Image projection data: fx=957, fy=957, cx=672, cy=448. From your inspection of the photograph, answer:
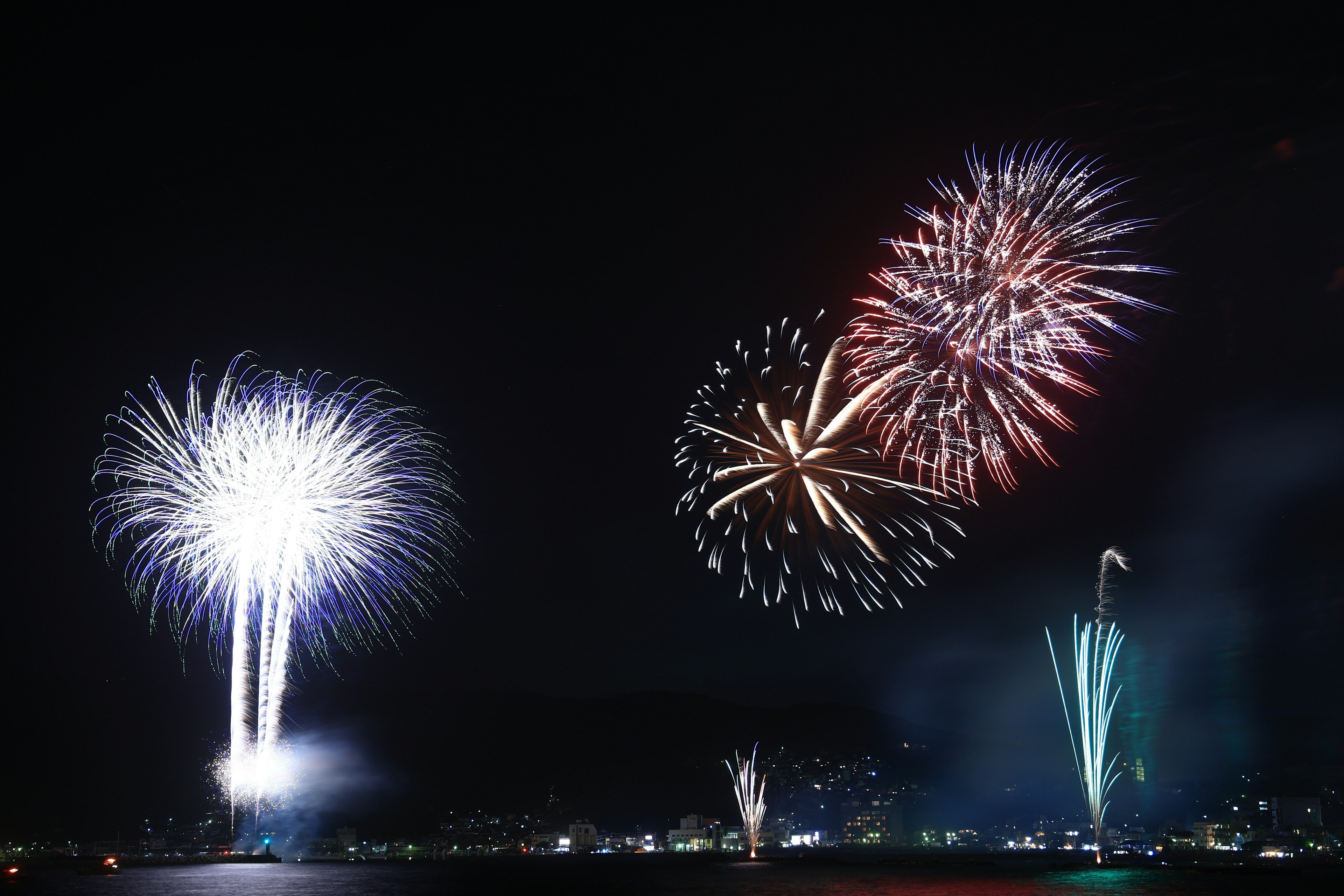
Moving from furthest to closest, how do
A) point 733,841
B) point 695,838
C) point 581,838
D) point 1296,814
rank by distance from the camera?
point 695,838
point 733,841
point 581,838
point 1296,814

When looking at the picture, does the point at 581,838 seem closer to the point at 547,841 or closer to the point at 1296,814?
the point at 547,841

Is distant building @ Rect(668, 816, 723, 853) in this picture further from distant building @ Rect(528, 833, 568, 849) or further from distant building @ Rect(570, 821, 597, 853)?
distant building @ Rect(528, 833, 568, 849)

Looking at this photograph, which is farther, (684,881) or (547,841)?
(547,841)

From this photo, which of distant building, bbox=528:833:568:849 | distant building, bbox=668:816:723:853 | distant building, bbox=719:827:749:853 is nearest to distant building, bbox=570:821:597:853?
distant building, bbox=528:833:568:849

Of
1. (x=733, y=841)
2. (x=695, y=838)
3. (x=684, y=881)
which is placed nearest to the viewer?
(x=684, y=881)

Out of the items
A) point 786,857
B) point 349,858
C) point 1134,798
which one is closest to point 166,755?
point 349,858

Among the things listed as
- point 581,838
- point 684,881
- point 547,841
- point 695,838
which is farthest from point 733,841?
point 684,881

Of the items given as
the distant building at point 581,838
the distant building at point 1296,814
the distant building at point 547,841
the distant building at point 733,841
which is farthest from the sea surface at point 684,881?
the distant building at point 547,841
